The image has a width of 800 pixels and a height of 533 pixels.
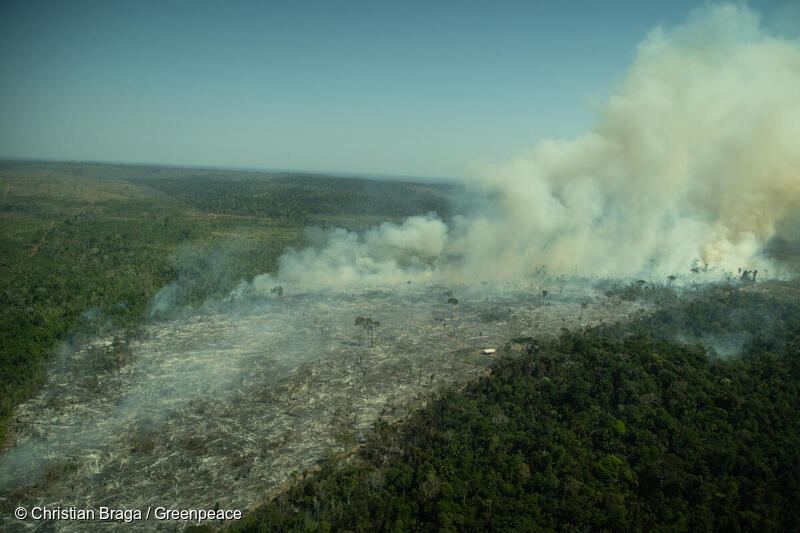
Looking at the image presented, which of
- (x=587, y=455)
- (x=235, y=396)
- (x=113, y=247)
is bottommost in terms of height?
(x=235, y=396)

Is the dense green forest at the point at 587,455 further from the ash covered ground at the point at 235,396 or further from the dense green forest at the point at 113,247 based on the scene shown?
the dense green forest at the point at 113,247

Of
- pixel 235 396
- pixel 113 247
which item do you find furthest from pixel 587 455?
pixel 113 247

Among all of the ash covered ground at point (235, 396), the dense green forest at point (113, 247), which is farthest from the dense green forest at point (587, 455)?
the dense green forest at point (113, 247)

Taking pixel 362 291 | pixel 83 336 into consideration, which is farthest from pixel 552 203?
pixel 83 336

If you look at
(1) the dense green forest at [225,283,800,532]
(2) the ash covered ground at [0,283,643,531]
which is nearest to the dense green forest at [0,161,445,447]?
(2) the ash covered ground at [0,283,643,531]

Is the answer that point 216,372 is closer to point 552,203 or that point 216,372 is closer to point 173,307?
point 173,307

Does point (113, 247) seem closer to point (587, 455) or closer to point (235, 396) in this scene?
point (235, 396)
